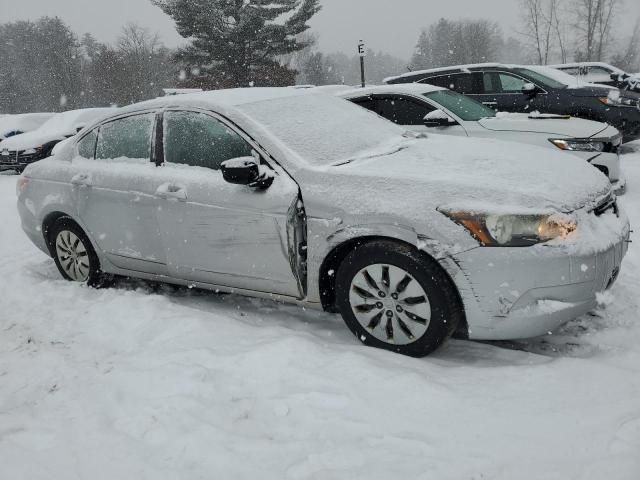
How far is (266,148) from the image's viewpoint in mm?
3607

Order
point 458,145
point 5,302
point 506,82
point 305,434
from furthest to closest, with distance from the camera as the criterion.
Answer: point 506,82 → point 5,302 → point 458,145 → point 305,434

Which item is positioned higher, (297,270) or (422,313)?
(297,270)

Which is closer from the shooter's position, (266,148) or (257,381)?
(257,381)

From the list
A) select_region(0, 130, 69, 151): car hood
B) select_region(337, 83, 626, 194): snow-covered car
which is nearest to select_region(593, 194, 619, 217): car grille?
select_region(337, 83, 626, 194): snow-covered car

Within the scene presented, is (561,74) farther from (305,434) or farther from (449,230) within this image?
(305,434)

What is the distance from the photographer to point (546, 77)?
9023 mm

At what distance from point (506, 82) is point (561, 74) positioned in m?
1.51

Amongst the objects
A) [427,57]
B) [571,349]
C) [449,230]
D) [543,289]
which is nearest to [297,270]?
[449,230]

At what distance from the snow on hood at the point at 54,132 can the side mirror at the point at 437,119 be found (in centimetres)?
1062

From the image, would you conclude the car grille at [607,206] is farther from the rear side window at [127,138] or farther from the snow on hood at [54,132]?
the snow on hood at [54,132]

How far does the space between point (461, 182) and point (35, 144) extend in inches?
559

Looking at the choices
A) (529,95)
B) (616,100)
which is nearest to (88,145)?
(529,95)

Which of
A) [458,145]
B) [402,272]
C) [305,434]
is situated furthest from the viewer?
[458,145]

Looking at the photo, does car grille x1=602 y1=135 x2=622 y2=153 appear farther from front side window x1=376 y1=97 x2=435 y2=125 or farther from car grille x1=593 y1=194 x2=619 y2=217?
car grille x1=593 y1=194 x2=619 y2=217
